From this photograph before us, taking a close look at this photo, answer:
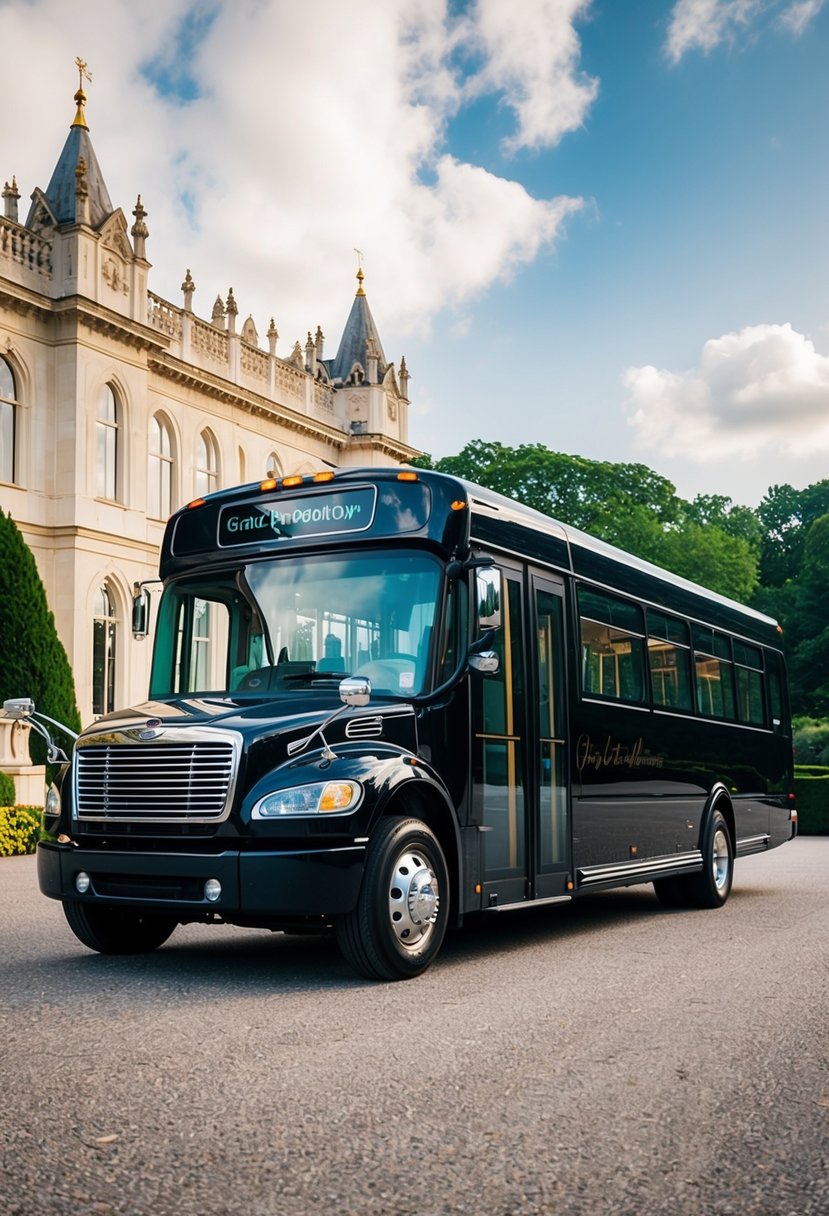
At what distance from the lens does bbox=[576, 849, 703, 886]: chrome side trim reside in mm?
10359

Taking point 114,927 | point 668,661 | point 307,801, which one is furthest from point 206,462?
point 307,801

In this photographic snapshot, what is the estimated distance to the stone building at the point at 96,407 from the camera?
30750 mm

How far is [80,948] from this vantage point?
923 centimetres

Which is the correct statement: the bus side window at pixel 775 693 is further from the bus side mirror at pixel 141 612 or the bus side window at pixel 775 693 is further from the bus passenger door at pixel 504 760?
the bus side mirror at pixel 141 612

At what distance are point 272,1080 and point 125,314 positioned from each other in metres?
29.5

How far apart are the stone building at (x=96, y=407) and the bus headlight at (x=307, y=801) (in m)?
20.8

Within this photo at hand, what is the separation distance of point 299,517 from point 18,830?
11725 mm

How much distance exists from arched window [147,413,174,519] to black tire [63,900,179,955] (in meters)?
26.7

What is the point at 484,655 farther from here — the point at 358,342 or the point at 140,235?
the point at 358,342

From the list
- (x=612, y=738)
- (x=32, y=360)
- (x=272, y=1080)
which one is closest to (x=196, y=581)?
(x=612, y=738)

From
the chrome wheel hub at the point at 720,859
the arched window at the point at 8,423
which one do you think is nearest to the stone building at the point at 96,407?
the arched window at the point at 8,423

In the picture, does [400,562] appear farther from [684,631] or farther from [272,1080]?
[684,631]

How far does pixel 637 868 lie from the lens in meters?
11.3

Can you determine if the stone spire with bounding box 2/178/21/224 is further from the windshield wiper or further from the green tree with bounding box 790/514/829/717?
the green tree with bounding box 790/514/829/717
